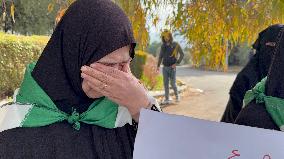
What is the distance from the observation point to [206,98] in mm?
14711

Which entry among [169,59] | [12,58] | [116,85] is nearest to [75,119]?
[116,85]

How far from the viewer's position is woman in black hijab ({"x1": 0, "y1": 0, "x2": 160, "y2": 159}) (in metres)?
2.23

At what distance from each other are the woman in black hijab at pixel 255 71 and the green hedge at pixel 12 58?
750cm

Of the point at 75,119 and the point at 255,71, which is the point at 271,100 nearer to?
the point at 75,119

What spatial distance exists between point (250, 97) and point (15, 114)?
102 cm

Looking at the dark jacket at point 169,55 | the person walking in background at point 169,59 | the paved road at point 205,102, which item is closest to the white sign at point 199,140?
the paved road at point 205,102

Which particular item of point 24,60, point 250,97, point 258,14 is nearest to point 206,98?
point 24,60

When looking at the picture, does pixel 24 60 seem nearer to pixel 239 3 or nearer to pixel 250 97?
pixel 239 3

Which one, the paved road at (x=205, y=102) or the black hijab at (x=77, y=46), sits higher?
the black hijab at (x=77, y=46)

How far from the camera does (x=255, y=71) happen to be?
427cm

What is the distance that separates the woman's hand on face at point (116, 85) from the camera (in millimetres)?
2082

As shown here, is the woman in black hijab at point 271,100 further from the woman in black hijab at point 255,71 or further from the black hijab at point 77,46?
the woman in black hijab at point 255,71

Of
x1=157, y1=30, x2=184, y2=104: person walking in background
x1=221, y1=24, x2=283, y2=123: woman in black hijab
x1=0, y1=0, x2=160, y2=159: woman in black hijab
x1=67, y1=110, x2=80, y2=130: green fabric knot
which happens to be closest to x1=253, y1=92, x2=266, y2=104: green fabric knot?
x1=0, y1=0, x2=160, y2=159: woman in black hijab

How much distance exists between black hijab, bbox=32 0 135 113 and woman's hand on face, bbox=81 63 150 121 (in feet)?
0.35
